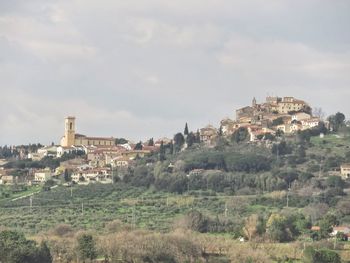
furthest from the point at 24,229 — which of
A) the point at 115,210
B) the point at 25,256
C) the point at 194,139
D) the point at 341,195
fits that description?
the point at 194,139

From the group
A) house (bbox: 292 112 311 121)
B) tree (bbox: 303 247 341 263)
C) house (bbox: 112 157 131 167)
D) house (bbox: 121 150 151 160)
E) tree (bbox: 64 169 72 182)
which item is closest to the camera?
tree (bbox: 303 247 341 263)

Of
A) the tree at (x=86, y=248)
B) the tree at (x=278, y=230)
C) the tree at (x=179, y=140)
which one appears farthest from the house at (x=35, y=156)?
the tree at (x=86, y=248)

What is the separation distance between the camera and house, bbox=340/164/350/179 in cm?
8644

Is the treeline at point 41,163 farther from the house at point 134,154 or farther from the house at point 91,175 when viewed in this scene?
the house at point 91,175

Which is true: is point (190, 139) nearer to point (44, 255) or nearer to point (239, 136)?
point (239, 136)

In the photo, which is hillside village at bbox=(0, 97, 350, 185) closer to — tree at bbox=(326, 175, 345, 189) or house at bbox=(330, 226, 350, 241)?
tree at bbox=(326, 175, 345, 189)

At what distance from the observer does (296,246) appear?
2293 inches

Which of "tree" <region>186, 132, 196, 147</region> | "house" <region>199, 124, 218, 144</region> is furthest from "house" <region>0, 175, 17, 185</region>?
"house" <region>199, 124, 218, 144</region>

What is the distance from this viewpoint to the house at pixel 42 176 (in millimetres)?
98438

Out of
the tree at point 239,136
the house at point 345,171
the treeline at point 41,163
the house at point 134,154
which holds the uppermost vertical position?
the tree at point 239,136

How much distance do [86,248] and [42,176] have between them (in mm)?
48442

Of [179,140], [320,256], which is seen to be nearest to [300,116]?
[179,140]

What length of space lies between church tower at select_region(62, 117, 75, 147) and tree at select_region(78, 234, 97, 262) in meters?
74.8

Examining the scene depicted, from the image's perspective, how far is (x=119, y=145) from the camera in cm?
13150
